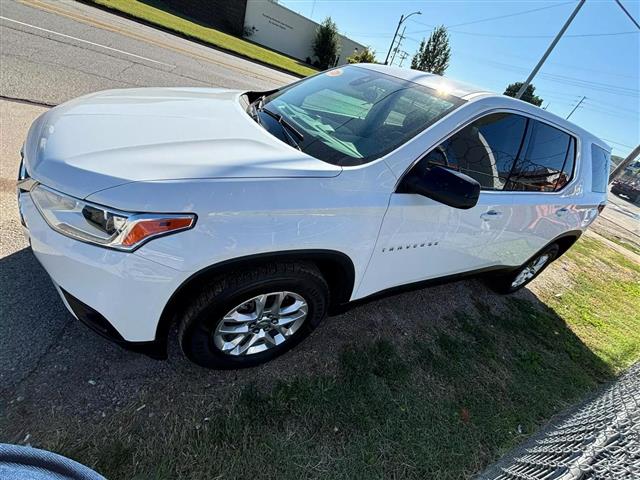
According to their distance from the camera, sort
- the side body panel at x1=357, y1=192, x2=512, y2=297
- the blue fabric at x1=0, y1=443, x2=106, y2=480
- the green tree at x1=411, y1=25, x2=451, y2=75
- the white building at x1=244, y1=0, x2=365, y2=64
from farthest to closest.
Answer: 1. the green tree at x1=411, y1=25, x2=451, y2=75
2. the white building at x1=244, y1=0, x2=365, y2=64
3. the side body panel at x1=357, y1=192, x2=512, y2=297
4. the blue fabric at x1=0, y1=443, x2=106, y2=480

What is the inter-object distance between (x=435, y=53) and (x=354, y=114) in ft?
190

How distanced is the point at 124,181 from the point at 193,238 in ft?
1.19

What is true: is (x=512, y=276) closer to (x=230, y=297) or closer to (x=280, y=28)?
(x=230, y=297)

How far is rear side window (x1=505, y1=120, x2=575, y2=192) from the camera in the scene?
A: 8.79 ft

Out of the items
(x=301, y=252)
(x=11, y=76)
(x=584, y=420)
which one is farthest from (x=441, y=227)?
(x=11, y=76)

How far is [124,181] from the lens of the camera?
4.69ft

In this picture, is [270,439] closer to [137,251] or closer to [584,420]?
[137,251]

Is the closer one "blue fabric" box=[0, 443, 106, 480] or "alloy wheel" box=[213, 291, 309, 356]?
"blue fabric" box=[0, 443, 106, 480]

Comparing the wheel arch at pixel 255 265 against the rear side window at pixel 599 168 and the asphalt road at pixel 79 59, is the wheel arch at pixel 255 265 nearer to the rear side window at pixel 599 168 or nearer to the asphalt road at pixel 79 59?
the rear side window at pixel 599 168

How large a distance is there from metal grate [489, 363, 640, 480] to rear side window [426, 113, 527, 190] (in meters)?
1.60

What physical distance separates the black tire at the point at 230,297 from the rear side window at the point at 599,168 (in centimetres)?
322

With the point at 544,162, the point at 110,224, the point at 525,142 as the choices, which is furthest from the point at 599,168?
the point at 110,224

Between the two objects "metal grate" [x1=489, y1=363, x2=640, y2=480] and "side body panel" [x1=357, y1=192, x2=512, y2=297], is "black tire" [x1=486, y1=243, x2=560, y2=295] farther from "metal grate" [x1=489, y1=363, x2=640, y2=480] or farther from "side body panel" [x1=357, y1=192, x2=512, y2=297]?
"metal grate" [x1=489, y1=363, x2=640, y2=480]

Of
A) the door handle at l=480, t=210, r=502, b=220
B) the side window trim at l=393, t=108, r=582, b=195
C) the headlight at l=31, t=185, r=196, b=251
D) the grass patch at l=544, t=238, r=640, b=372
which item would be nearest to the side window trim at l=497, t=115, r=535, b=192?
the side window trim at l=393, t=108, r=582, b=195
